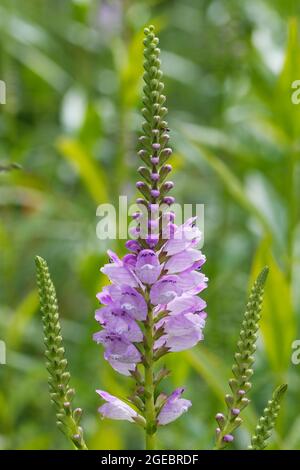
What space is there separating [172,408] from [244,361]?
18 centimetres

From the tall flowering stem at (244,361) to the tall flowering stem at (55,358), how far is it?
0.27 meters

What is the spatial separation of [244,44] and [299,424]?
227 cm

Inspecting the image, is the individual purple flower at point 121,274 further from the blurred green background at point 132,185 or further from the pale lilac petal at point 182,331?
the blurred green background at point 132,185

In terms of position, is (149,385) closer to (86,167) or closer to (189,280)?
(189,280)

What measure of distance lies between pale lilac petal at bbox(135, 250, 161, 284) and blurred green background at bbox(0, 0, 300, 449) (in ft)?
3.20

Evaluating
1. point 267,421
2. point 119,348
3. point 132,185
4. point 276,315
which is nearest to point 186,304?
point 119,348

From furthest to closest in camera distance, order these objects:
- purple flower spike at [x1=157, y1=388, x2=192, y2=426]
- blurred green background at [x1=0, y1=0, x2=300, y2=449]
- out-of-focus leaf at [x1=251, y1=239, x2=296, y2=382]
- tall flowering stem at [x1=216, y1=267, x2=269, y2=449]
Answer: blurred green background at [x1=0, y1=0, x2=300, y2=449] < out-of-focus leaf at [x1=251, y1=239, x2=296, y2=382] < purple flower spike at [x1=157, y1=388, x2=192, y2=426] < tall flowering stem at [x1=216, y1=267, x2=269, y2=449]

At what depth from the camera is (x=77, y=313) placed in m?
5.41

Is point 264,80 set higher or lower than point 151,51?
higher

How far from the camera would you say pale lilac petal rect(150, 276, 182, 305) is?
1.60 metres

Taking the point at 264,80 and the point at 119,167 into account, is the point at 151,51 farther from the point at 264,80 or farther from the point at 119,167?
the point at 119,167

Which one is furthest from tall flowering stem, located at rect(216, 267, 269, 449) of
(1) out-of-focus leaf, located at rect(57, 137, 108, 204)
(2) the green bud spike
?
(1) out-of-focus leaf, located at rect(57, 137, 108, 204)

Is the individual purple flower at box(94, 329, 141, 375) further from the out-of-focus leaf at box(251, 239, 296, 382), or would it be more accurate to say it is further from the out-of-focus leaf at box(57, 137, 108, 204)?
the out-of-focus leaf at box(57, 137, 108, 204)
